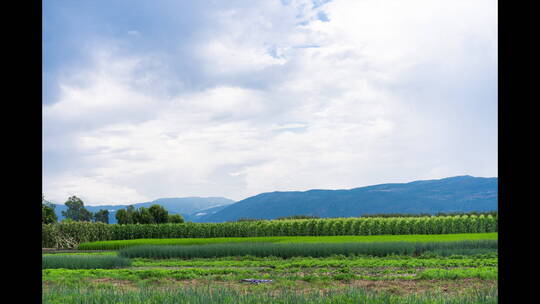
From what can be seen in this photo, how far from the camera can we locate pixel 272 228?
3503 cm

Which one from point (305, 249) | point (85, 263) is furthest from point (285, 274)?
point (85, 263)

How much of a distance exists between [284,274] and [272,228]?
21494 millimetres

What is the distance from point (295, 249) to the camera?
62.4 feet

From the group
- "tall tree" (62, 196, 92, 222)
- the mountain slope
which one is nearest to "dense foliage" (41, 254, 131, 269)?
"tall tree" (62, 196, 92, 222)

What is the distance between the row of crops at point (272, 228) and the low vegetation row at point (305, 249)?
40.8 feet

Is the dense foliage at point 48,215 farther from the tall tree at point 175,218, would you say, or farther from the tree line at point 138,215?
the tall tree at point 175,218

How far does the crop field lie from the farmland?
2 centimetres

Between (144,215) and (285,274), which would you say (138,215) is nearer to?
(144,215)

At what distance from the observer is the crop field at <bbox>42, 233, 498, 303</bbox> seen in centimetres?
667

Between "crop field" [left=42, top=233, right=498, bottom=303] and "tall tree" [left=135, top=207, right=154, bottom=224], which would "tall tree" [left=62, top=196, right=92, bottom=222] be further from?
"crop field" [left=42, top=233, right=498, bottom=303]
